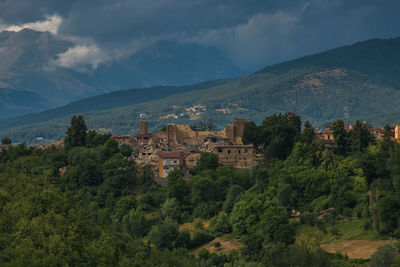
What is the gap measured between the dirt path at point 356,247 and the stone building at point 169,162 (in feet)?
105

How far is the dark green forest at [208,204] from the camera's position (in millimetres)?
58312

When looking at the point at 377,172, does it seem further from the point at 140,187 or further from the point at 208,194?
the point at 140,187

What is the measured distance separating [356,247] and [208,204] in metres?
25.5

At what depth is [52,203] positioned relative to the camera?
6925 centimetres

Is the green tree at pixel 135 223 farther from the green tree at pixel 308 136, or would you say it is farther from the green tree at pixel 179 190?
the green tree at pixel 308 136

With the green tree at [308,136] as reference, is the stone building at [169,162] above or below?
below

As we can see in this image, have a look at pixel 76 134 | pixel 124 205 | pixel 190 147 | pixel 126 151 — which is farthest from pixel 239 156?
pixel 76 134

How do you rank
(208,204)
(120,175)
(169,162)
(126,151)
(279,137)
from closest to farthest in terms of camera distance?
1. (208,204)
2. (279,137)
3. (120,175)
4. (169,162)
5. (126,151)

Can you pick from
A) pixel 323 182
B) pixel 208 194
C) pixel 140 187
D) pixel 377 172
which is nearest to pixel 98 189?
pixel 140 187

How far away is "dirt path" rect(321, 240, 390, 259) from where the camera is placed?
198 feet

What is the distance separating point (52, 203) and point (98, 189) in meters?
23.9

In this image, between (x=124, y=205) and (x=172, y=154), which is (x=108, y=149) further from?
(x=124, y=205)

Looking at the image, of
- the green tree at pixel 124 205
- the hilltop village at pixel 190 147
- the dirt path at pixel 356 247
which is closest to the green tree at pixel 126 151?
the hilltop village at pixel 190 147

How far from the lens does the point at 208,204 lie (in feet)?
276
